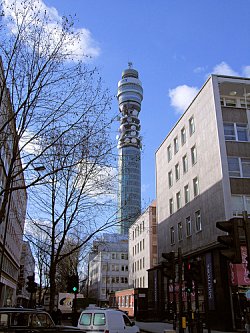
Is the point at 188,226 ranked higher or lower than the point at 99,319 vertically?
higher

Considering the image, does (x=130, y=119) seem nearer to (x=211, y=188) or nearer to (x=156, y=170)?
(x=156, y=170)

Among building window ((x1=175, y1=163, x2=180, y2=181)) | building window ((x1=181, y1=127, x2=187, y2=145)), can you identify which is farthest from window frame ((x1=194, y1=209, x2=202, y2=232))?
building window ((x1=181, y1=127, x2=187, y2=145))

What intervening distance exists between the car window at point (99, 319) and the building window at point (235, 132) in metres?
17.9

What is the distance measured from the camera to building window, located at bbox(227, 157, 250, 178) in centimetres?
2756

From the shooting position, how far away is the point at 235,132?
1140 inches

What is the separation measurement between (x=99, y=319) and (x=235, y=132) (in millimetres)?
19047

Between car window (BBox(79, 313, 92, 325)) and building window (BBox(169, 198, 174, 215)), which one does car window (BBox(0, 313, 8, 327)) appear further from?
building window (BBox(169, 198, 174, 215))

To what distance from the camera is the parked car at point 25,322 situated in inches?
372

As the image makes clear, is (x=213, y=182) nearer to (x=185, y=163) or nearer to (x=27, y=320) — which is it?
(x=185, y=163)

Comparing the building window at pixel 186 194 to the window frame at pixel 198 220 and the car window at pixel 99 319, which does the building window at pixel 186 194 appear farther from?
the car window at pixel 99 319

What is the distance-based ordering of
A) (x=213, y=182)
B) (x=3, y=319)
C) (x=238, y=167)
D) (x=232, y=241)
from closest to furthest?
1. (x=232, y=241)
2. (x=3, y=319)
3. (x=238, y=167)
4. (x=213, y=182)

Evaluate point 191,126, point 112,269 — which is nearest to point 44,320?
point 191,126

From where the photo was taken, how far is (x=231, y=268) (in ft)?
79.2

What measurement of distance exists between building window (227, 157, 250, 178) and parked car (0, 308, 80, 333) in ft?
65.6
